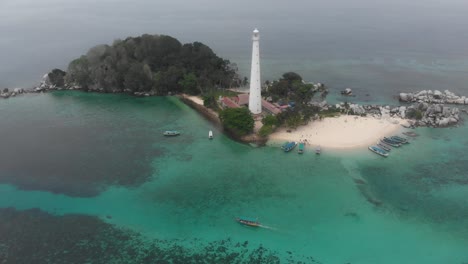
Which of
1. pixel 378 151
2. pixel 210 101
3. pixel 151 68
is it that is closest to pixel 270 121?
pixel 210 101

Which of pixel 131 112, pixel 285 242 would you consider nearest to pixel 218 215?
pixel 285 242

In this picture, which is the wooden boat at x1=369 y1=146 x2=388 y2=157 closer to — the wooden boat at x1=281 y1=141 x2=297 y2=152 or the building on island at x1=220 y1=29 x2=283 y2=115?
the wooden boat at x1=281 y1=141 x2=297 y2=152

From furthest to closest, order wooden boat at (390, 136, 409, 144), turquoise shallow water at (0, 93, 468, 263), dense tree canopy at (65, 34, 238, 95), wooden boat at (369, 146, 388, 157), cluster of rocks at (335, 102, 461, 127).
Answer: dense tree canopy at (65, 34, 238, 95)
cluster of rocks at (335, 102, 461, 127)
wooden boat at (390, 136, 409, 144)
wooden boat at (369, 146, 388, 157)
turquoise shallow water at (0, 93, 468, 263)

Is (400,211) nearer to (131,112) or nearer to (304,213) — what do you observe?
(304,213)

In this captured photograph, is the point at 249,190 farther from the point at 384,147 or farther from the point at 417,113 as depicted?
the point at 417,113

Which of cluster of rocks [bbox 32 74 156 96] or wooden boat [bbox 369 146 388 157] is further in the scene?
cluster of rocks [bbox 32 74 156 96]

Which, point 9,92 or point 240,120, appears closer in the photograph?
point 240,120

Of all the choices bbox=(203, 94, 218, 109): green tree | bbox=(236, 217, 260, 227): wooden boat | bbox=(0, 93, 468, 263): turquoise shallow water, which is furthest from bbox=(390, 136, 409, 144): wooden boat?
bbox=(203, 94, 218, 109): green tree
